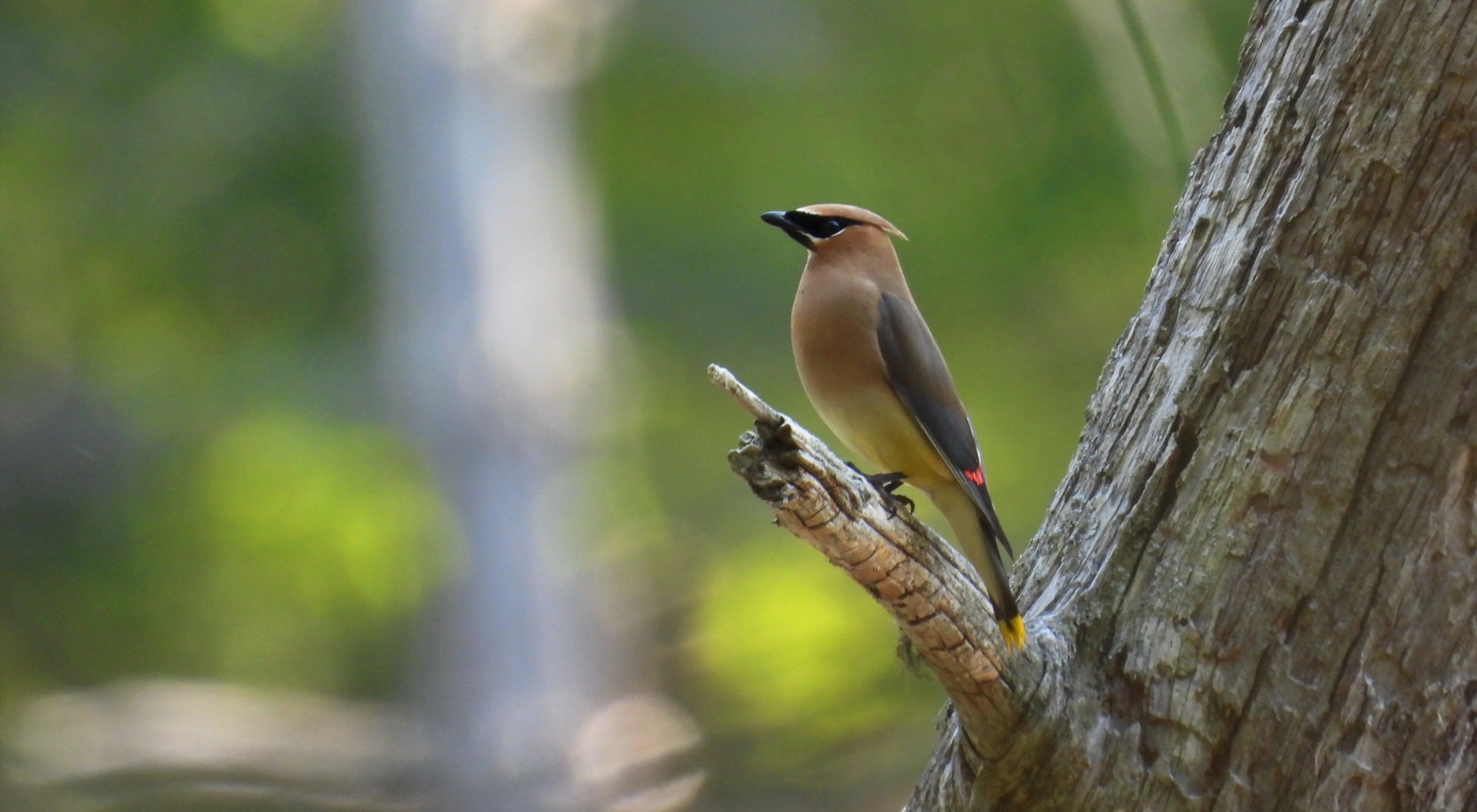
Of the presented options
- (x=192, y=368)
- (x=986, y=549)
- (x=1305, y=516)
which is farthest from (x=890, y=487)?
(x=192, y=368)

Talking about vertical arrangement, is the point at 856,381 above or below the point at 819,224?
below

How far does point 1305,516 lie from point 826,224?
52.7 inches

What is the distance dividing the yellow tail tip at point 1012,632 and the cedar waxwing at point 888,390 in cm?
34

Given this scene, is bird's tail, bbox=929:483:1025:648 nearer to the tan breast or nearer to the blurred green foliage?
the tan breast

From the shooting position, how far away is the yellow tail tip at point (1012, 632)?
8.07 feet

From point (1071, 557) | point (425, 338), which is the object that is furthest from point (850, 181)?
point (1071, 557)

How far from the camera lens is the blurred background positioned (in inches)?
269

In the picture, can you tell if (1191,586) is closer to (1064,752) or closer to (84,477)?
(1064,752)

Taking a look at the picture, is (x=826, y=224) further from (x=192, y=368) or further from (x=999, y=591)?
(x=192, y=368)

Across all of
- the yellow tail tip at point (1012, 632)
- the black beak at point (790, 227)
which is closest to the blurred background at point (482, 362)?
the black beak at point (790, 227)

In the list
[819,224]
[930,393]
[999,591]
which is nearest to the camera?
[999,591]

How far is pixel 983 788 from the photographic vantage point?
8.31 ft

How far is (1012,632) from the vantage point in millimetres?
2482

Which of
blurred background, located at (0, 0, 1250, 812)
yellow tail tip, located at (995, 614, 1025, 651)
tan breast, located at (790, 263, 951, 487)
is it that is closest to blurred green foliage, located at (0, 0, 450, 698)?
blurred background, located at (0, 0, 1250, 812)
